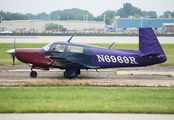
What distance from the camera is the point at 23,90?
11266 mm

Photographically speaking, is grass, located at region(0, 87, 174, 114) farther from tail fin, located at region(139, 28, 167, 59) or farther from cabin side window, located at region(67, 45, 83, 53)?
tail fin, located at region(139, 28, 167, 59)

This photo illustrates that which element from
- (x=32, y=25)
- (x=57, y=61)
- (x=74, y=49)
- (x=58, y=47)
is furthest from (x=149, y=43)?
(x=32, y=25)

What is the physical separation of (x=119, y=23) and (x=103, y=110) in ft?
414

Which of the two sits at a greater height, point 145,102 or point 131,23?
point 131,23

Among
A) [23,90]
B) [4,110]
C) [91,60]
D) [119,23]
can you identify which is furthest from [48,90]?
[119,23]

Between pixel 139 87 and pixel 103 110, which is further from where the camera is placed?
pixel 139 87

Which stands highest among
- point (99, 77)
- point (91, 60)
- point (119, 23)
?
point (119, 23)

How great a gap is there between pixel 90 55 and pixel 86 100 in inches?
232

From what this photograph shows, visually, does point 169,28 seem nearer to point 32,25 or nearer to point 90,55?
point 32,25

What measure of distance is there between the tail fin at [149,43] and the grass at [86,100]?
13.6ft

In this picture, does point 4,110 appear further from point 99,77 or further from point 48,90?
point 99,77

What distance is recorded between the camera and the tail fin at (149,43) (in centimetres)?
1505

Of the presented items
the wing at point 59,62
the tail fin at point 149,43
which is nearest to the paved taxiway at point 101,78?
the wing at point 59,62

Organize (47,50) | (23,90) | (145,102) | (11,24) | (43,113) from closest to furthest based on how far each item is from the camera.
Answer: (43,113) → (145,102) → (23,90) → (47,50) → (11,24)
